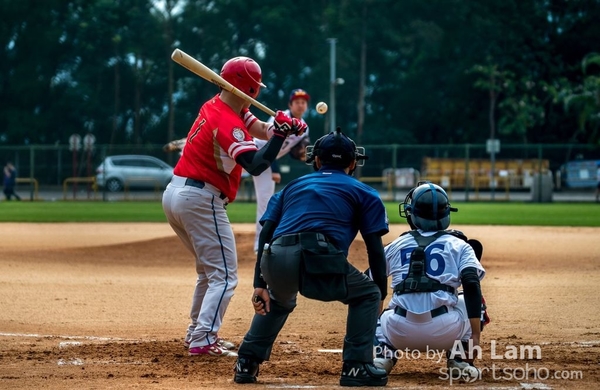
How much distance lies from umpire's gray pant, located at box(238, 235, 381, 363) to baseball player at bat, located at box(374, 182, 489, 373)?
0.27 meters

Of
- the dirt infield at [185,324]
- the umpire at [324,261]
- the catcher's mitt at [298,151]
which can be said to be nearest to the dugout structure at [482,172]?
the dirt infield at [185,324]

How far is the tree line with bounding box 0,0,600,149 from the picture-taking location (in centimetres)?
5578

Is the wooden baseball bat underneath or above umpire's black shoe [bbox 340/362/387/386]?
above

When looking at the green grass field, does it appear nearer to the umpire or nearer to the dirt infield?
the dirt infield

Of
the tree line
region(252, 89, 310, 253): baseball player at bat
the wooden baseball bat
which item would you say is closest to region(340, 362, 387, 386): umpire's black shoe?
the wooden baseball bat

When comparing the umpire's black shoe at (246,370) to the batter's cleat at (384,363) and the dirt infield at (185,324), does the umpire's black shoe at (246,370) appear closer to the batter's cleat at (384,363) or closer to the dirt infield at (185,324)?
the dirt infield at (185,324)

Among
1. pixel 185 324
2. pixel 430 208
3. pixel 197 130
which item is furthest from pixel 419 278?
pixel 185 324

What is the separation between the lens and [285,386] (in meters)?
5.77

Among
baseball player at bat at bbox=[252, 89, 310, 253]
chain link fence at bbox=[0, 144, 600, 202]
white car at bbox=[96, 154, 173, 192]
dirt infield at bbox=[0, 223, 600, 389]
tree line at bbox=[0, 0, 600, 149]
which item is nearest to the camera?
dirt infield at bbox=[0, 223, 600, 389]

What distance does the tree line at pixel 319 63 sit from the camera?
55781 millimetres

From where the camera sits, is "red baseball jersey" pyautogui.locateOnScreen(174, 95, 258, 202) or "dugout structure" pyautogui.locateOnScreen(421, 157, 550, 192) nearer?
"red baseball jersey" pyautogui.locateOnScreen(174, 95, 258, 202)

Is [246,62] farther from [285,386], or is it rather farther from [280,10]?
[280,10]

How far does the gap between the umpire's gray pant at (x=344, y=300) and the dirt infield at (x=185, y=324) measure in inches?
10.1

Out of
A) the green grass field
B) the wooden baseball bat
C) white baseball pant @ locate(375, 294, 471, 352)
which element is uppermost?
the wooden baseball bat
